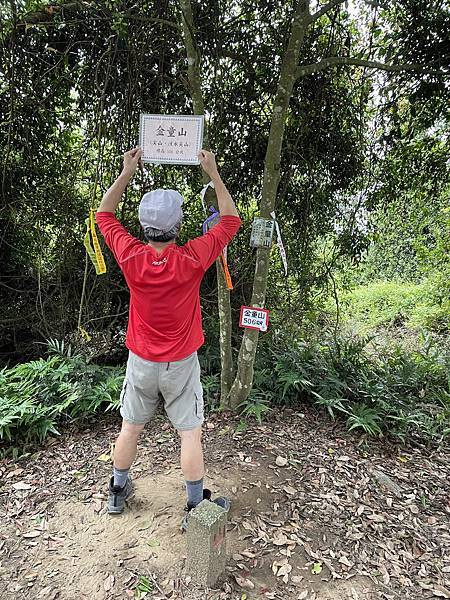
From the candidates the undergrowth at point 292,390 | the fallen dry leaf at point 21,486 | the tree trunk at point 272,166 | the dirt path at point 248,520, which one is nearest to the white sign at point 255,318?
the tree trunk at point 272,166

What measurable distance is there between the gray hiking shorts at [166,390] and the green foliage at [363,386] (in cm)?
170

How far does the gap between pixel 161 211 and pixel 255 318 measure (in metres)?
1.38

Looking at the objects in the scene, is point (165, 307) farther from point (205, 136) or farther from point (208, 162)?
point (205, 136)

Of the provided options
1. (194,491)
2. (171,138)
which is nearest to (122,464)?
(194,491)

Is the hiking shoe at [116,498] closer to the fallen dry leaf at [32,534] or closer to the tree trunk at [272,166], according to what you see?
the fallen dry leaf at [32,534]

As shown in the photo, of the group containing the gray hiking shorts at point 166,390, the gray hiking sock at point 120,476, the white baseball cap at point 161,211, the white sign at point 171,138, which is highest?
the white sign at point 171,138

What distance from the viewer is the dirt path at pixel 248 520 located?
218 centimetres

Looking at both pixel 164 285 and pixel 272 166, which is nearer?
pixel 164 285

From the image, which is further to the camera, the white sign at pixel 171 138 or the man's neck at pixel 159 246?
the white sign at pixel 171 138

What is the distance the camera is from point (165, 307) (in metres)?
2.13

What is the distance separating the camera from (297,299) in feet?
15.7

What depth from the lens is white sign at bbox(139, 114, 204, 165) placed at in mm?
2395

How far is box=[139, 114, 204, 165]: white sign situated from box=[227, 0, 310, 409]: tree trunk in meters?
0.90

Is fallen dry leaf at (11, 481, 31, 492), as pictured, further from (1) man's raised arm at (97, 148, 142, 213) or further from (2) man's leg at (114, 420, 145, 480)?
(1) man's raised arm at (97, 148, 142, 213)
